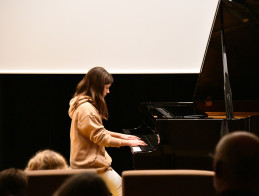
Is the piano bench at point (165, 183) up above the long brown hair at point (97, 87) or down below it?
below

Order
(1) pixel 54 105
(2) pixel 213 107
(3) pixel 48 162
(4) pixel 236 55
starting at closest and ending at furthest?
(3) pixel 48 162
(4) pixel 236 55
(2) pixel 213 107
(1) pixel 54 105

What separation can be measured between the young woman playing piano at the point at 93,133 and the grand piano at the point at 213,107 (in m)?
0.26


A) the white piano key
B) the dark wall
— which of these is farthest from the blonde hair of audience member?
the dark wall

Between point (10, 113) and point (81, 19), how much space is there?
140 cm

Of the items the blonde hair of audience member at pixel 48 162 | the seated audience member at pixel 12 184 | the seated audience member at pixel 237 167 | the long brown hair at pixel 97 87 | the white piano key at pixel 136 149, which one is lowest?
the white piano key at pixel 136 149

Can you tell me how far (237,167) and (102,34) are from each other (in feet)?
12.1

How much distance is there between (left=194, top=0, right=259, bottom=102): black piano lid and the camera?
297 cm

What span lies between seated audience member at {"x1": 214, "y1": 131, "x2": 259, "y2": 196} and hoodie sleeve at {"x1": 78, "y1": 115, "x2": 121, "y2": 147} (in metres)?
1.79

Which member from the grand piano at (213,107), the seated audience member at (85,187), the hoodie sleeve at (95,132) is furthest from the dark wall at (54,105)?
the seated audience member at (85,187)

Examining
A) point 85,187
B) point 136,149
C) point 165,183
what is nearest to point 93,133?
point 136,149

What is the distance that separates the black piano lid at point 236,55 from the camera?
2969 millimetres

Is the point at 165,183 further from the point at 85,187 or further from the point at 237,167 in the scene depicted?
the point at 85,187

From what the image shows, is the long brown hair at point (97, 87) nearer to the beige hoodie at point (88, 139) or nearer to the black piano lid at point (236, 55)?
the beige hoodie at point (88, 139)

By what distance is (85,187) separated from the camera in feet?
3.03
